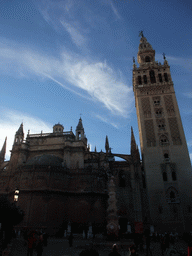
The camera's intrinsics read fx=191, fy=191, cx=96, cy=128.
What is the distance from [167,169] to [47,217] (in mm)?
Result: 20580

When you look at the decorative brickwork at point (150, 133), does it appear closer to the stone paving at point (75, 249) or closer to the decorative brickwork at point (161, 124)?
the decorative brickwork at point (161, 124)

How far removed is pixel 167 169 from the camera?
32.5 m

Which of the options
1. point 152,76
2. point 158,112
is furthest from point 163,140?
point 152,76

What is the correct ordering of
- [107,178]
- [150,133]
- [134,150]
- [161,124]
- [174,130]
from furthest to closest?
[134,150] < [161,124] < [150,133] < [174,130] < [107,178]

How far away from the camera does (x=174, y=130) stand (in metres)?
35.8

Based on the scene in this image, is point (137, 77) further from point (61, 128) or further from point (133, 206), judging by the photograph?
point (133, 206)

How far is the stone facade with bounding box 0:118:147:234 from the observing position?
28172 mm

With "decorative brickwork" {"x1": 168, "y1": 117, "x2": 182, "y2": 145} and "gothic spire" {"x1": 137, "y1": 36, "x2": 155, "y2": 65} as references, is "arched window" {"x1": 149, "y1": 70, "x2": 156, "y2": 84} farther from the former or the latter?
"decorative brickwork" {"x1": 168, "y1": 117, "x2": 182, "y2": 145}

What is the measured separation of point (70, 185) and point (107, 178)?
251 inches

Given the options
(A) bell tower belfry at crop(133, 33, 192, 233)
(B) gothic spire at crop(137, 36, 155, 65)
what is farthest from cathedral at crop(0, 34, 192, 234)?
(B) gothic spire at crop(137, 36, 155, 65)

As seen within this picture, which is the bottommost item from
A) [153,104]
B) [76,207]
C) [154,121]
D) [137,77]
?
[76,207]

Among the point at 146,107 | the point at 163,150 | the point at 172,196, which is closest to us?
the point at 172,196

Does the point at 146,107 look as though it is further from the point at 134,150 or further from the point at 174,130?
the point at 134,150

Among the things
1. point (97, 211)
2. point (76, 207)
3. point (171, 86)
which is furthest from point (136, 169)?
point (171, 86)
